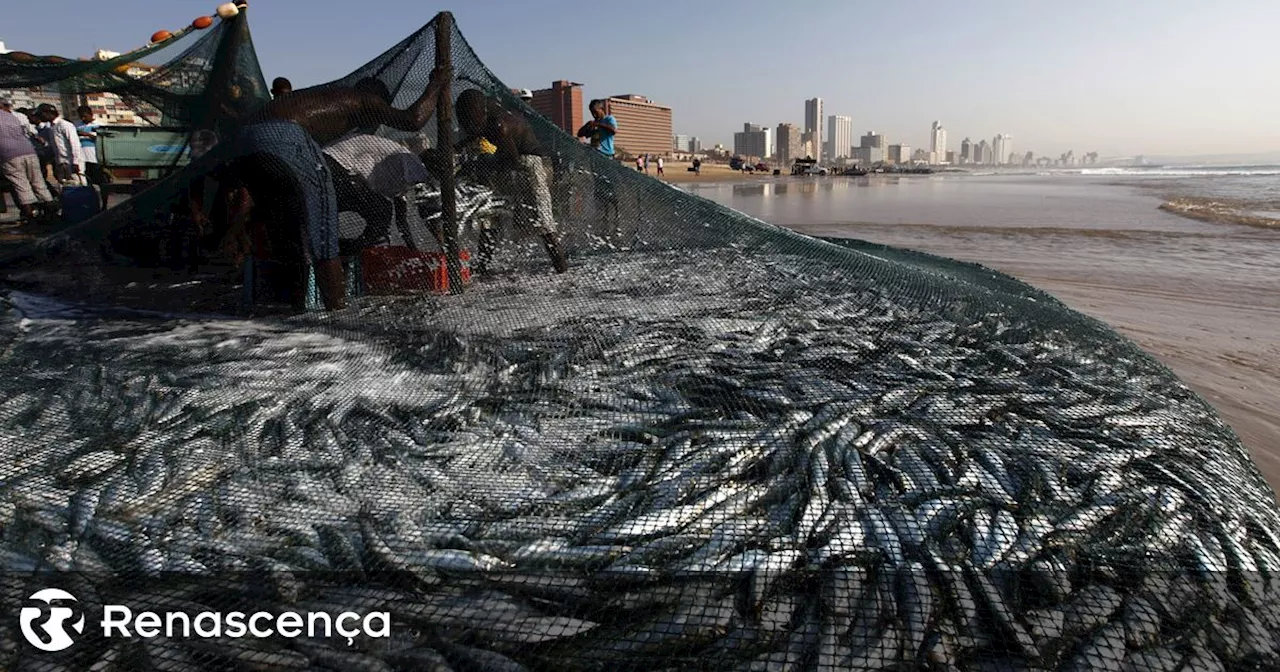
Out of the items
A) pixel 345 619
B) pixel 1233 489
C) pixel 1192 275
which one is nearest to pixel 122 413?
pixel 345 619

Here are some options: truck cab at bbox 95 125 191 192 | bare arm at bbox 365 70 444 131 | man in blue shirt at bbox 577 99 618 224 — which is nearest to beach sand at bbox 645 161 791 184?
man in blue shirt at bbox 577 99 618 224

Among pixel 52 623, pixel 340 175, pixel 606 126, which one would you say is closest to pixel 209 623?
pixel 52 623

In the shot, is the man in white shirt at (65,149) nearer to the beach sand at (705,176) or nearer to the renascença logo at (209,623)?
the renascença logo at (209,623)

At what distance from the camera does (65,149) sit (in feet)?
42.8

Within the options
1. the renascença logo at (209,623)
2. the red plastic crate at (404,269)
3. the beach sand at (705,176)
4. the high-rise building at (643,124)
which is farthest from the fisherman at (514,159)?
the high-rise building at (643,124)

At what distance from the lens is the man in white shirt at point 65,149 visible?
1284cm

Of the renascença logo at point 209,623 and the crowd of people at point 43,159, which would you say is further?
the crowd of people at point 43,159

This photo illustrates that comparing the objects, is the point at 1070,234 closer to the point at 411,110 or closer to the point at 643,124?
the point at 411,110

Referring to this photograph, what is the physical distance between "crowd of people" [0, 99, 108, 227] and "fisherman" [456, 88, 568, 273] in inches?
260

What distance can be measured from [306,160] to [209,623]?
406cm

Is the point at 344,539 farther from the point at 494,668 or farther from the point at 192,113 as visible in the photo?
the point at 192,113

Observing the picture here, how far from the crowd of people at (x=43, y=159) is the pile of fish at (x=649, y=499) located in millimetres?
7847

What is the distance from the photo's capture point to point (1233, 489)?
3010mm

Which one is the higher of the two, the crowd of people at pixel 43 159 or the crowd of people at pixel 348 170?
the crowd of people at pixel 43 159
